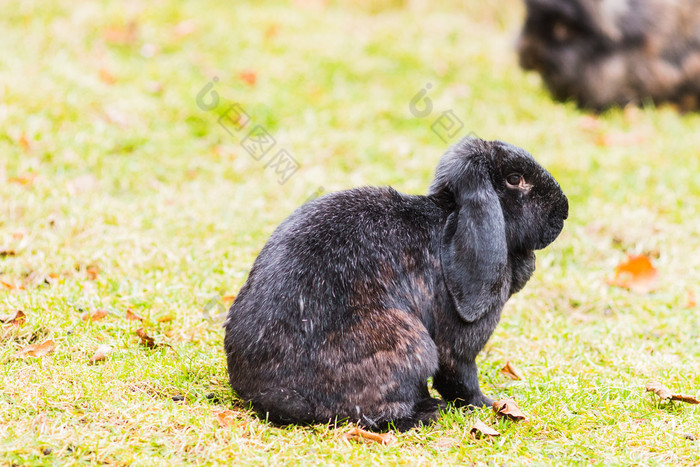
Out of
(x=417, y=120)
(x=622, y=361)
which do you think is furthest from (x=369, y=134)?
(x=622, y=361)

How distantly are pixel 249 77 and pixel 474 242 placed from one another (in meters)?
5.30

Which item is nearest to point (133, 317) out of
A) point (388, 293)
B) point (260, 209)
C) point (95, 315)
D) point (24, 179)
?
point (95, 315)

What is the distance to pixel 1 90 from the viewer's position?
6746mm

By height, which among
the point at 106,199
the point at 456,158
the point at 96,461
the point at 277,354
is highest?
the point at 456,158

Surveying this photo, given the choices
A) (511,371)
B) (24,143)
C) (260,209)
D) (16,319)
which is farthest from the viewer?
(24,143)

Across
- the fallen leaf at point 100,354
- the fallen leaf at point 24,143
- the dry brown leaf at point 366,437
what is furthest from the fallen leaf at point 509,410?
the fallen leaf at point 24,143

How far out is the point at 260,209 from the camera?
5926 mm

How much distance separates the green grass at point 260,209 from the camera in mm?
3148

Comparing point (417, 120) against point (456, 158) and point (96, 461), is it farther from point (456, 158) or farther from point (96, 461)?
point (96, 461)

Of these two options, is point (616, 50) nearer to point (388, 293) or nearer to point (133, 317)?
point (388, 293)

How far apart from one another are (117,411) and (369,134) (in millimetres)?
4647

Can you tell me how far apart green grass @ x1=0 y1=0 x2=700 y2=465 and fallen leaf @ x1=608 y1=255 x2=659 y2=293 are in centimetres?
8

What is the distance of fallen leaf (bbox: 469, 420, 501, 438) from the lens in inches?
126

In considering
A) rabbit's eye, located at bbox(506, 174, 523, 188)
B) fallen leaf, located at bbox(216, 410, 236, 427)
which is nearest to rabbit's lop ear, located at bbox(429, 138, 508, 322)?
rabbit's eye, located at bbox(506, 174, 523, 188)
